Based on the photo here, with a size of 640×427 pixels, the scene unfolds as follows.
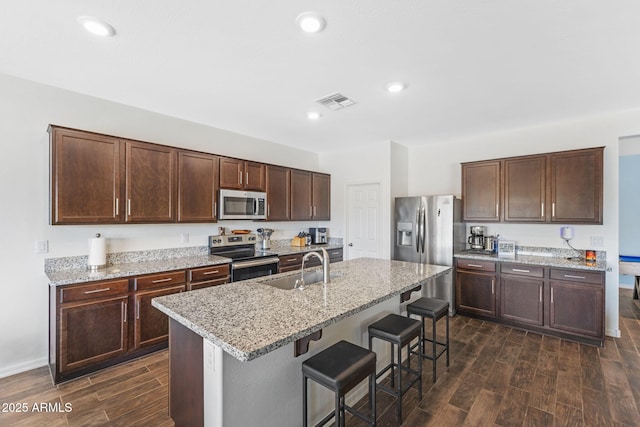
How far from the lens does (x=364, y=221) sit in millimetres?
5125

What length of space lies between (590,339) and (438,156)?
310 centimetres

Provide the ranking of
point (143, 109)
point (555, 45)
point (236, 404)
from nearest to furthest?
point (236, 404) → point (555, 45) → point (143, 109)

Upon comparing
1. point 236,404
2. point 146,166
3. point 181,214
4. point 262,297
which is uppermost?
point 146,166

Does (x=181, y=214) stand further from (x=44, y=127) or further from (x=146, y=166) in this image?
(x=44, y=127)

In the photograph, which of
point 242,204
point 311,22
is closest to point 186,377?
point 311,22

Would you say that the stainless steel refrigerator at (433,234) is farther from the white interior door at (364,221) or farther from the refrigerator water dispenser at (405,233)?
the white interior door at (364,221)

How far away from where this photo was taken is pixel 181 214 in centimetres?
341

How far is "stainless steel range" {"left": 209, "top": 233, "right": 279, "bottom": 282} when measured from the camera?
11.8 ft

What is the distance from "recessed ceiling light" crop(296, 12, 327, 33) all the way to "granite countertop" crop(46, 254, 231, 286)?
2577 millimetres

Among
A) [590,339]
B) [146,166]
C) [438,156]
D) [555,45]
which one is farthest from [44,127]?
[590,339]

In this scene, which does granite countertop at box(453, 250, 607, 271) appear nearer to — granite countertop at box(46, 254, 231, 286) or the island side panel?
granite countertop at box(46, 254, 231, 286)

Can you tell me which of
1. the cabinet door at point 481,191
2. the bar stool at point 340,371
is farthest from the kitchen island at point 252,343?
the cabinet door at point 481,191

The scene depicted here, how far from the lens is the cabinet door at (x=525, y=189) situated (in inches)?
145

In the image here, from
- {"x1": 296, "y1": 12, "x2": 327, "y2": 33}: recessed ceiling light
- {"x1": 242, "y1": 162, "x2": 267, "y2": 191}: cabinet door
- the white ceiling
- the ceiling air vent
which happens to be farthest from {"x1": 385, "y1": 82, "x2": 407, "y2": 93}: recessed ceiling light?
{"x1": 242, "y1": 162, "x2": 267, "y2": 191}: cabinet door
